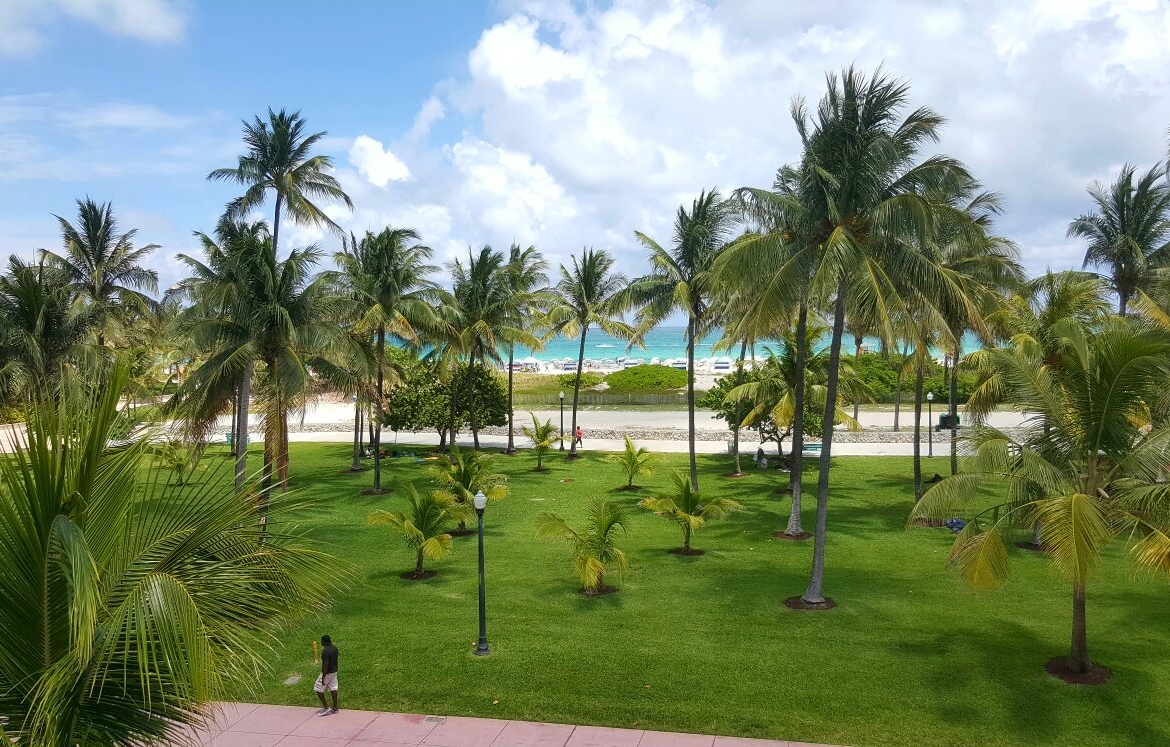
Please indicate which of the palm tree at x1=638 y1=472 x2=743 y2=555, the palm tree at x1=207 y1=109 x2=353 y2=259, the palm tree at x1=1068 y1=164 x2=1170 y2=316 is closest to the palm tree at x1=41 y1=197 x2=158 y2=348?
the palm tree at x1=207 y1=109 x2=353 y2=259

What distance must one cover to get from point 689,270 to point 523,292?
11.8m

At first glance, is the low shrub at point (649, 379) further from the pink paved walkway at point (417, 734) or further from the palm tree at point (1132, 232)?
the pink paved walkway at point (417, 734)

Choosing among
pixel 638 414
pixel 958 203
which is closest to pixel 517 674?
pixel 958 203

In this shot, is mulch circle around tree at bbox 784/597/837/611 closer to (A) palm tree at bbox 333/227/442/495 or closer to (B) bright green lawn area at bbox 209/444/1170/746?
(B) bright green lawn area at bbox 209/444/1170/746

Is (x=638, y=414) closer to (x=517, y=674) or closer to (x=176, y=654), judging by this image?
(x=517, y=674)

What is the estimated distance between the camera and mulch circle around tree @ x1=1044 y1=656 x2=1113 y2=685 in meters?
11.4

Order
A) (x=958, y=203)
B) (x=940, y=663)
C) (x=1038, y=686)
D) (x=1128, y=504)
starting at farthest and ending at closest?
1. (x=958, y=203)
2. (x=940, y=663)
3. (x=1038, y=686)
4. (x=1128, y=504)

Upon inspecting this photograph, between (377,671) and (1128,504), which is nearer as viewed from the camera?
(1128,504)

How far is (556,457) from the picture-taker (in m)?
35.4

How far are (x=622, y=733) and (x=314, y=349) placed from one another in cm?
1222

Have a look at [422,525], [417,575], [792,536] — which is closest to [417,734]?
[422,525]

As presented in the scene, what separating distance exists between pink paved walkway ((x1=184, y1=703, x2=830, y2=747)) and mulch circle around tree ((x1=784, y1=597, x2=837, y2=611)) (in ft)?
16.8

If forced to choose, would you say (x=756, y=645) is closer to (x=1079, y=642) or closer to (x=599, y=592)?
(x=599, y=592)

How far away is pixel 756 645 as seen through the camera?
13156 millimetres
